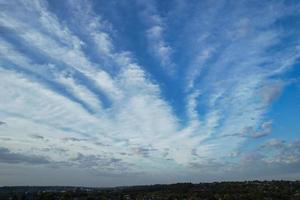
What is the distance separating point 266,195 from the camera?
611 ft

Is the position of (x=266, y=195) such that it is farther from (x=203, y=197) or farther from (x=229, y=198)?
(x=203, y=197)

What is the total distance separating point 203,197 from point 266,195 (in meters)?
34.8

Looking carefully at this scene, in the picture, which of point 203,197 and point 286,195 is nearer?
point 286,195

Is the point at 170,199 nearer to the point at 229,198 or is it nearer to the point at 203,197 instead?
the point at 203,197

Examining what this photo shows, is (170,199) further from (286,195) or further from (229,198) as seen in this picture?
→ (286,195)

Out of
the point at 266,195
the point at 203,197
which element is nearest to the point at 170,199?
the point at 203,197

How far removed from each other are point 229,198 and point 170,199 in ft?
110

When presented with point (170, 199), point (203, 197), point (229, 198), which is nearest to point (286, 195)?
point (229, 198)

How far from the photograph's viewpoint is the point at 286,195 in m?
185

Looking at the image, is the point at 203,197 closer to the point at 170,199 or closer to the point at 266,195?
the point at 170,199

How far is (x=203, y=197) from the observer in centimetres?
19912

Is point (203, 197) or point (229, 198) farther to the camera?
point (203, 197)

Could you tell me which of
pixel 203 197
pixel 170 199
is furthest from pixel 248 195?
pixel 170 199

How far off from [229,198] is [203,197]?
19.6m
